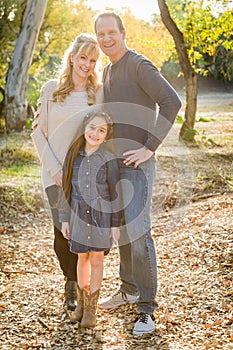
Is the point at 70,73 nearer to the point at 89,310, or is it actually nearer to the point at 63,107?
the point at 63,107

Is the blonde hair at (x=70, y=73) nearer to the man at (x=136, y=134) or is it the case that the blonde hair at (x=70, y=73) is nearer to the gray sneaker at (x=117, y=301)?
the man at (x=136, y=134)

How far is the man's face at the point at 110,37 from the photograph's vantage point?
317cm

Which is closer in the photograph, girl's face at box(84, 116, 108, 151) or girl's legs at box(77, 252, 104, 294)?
girl's face at box(84, 116, 108, 151)

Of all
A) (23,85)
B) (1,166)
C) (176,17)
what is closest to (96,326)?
(1,166)

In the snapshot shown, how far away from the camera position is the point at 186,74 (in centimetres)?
1117

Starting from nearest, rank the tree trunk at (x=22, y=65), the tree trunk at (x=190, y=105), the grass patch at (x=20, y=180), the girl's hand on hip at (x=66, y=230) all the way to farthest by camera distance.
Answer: the girl's hand on hip at (x=66, y=230) < the grass patch at (x=20, y=180) < the tree trunk at (x=190, y=105) < the tree trunk at (x=22, y=65)

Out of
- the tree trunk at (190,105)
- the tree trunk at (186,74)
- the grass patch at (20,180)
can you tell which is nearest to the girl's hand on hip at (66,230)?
the grass patch at (20,180)

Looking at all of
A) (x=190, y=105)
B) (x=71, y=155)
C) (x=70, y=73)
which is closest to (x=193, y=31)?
(x=190, y=105)

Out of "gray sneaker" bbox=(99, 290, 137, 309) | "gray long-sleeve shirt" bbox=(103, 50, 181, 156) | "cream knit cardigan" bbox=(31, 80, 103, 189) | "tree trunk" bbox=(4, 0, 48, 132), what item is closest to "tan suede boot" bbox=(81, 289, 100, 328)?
"gray sneaker" bbox=(99, 290, 137, 309)

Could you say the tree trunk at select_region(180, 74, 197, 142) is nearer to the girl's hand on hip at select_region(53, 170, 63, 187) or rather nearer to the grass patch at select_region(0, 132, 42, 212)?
the grass patch at select_region(0, 132, 42, 212)

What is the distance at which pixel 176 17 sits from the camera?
454 inches

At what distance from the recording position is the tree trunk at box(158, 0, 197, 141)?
417 inches

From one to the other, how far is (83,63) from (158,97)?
0.53m

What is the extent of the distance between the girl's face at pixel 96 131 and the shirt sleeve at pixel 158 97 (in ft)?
0.87
